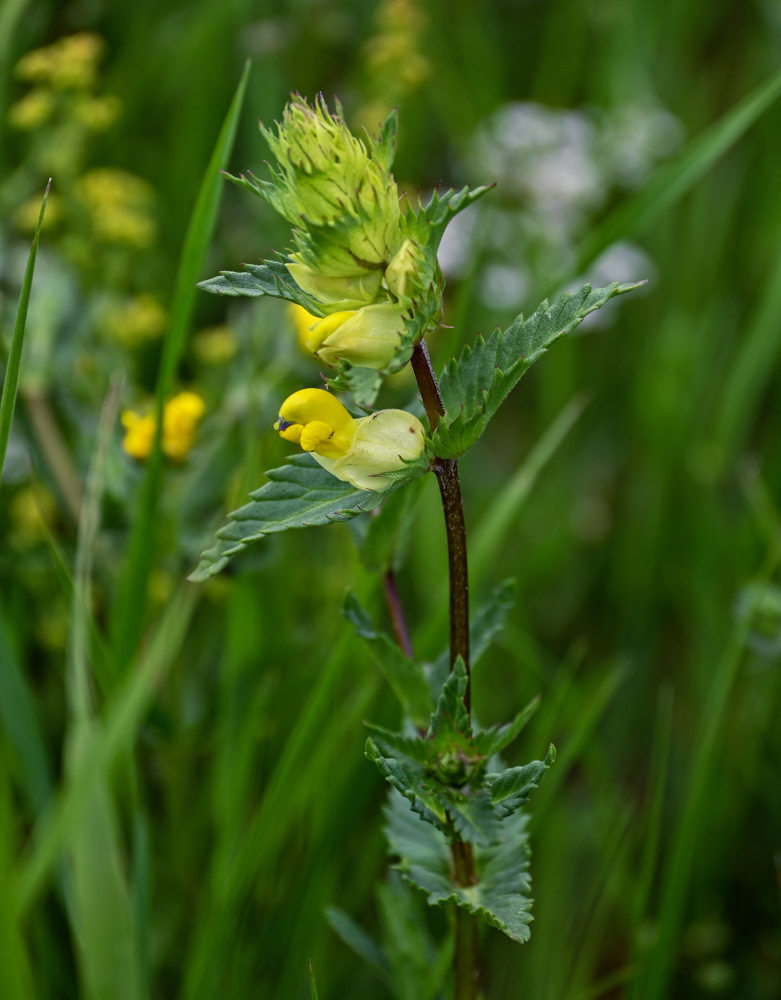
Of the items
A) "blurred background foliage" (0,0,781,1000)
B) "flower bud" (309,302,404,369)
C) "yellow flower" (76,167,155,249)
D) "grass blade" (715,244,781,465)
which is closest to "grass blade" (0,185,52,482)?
"blurred background foliage" (0,0,781,1000)

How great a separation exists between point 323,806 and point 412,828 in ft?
0.68

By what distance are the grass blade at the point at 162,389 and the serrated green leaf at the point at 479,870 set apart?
34 centimetres

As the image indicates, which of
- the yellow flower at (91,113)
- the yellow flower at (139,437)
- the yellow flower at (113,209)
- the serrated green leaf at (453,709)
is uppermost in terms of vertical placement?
the yellow flower at (91,113)

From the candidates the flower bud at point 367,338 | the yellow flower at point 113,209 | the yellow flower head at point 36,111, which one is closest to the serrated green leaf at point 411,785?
the flower bud at point 367,338

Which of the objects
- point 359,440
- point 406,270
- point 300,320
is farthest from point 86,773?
point 300,320

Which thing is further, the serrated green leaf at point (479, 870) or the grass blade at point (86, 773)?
the grass blade at point (86, 773)

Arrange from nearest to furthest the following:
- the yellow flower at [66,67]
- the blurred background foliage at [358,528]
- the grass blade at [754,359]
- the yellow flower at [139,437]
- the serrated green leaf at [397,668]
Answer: the serrated green leaf at [397,668]
the blurred background foliage at [358,528]
the yellow flower at [139,437]
the yellow flower at [66,67]
the grass blade at [754,359]

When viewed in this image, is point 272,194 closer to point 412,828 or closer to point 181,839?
point 412,828

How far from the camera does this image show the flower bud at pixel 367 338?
1.85ft

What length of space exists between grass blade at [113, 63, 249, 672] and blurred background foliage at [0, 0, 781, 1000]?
0.07 ft

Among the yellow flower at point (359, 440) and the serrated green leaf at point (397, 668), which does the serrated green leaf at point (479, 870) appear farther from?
the yellow flower at point (359, 440)

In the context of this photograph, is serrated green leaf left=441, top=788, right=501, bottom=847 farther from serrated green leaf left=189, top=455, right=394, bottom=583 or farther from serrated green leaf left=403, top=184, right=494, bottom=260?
serrated green leaf left=403, top=184, right=494, bottom=260

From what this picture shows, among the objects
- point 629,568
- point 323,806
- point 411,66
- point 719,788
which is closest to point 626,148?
point 411,66

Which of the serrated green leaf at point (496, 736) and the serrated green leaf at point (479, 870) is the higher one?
the serrated green leaf at point (496, 736)
